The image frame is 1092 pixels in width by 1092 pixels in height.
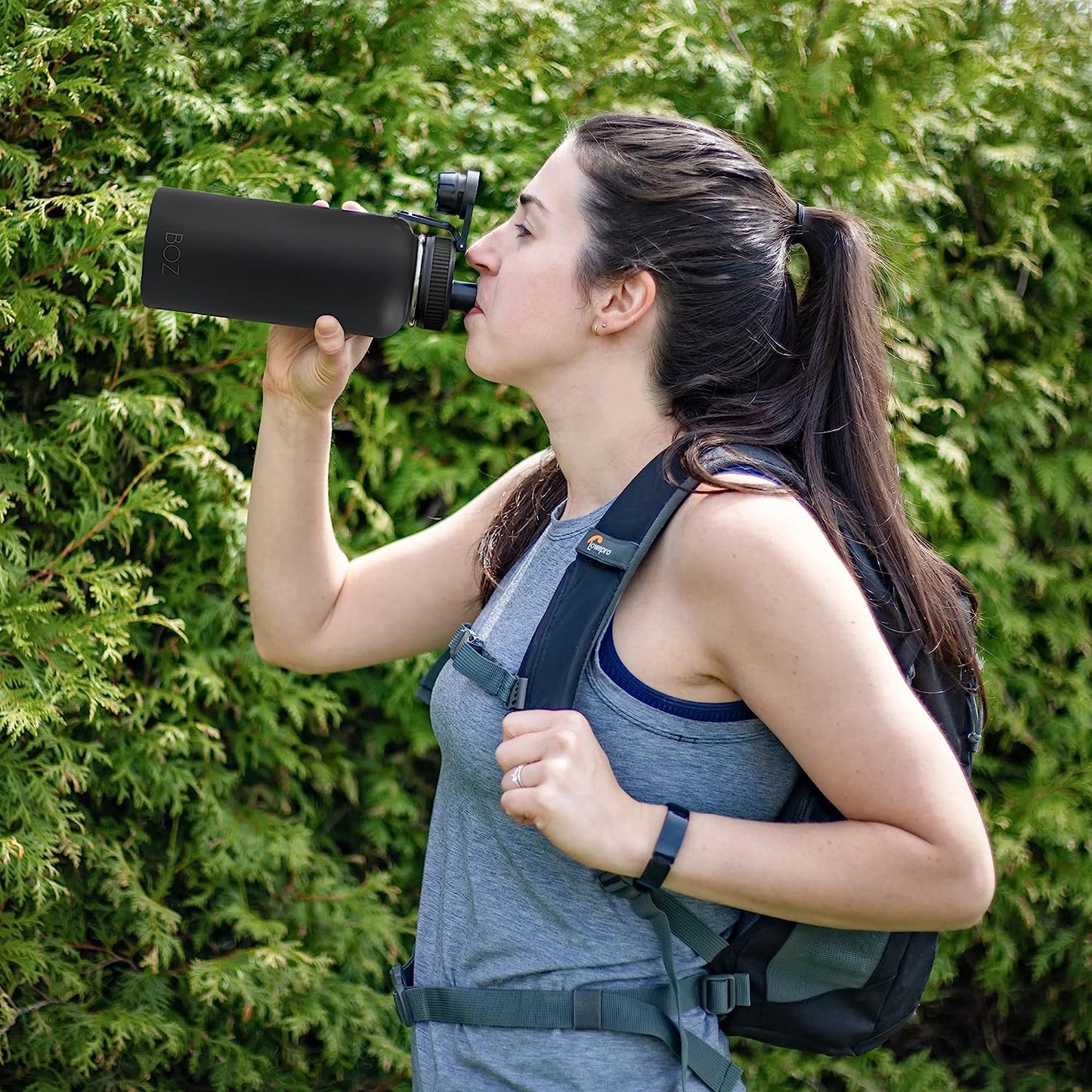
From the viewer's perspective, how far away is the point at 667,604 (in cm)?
143

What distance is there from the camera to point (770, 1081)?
120 inches

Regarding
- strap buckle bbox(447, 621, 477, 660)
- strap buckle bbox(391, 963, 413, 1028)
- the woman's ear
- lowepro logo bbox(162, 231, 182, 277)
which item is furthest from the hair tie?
strap buckle bbox(391, 963, 413, 1028)

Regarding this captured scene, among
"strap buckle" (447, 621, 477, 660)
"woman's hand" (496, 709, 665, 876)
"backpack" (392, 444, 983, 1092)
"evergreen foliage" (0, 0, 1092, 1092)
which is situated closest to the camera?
"woman's hand" (496, 709, 665, 876)

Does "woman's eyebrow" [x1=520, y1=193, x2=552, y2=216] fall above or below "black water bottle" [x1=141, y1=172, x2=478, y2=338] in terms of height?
above

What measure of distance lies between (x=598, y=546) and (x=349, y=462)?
53.9 inches

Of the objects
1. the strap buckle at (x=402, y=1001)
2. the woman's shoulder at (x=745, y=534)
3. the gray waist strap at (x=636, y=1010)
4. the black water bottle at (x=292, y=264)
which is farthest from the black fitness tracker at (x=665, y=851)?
the black water bottle at (x=292, y=264)

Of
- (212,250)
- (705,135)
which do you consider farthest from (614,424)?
(212,250)

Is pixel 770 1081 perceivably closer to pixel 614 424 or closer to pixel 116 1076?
pixel 116 1076

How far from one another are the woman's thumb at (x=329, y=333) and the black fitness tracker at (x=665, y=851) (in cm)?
80

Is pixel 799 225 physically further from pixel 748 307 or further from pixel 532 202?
pixel 532 202

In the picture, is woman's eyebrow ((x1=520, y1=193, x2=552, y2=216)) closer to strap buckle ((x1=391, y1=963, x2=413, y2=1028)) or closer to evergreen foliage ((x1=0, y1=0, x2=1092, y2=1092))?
evergreen foliage ((x1=0, y1=0, x2=1092, y2=1092))

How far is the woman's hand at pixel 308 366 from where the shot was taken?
69.5 inches

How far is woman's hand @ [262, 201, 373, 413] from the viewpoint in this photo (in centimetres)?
176

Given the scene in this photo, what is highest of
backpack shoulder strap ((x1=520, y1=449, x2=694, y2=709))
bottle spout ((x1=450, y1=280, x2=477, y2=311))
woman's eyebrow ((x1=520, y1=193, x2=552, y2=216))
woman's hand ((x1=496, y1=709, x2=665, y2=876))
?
woman's eyebrow ((x1=520, y1=193, x2=552, y2=216))
